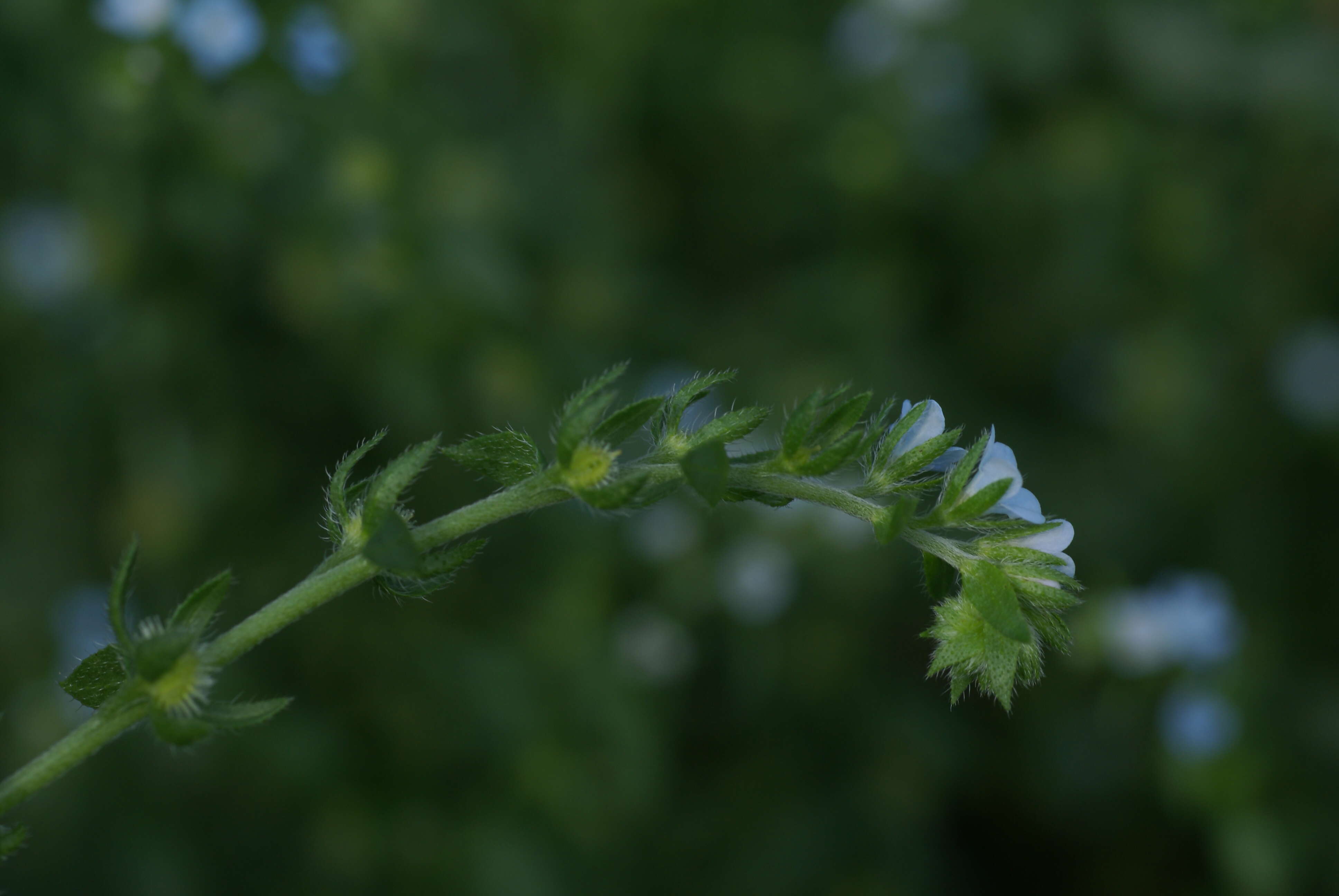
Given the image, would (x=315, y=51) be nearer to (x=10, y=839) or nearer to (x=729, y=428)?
(x=729, y=428)

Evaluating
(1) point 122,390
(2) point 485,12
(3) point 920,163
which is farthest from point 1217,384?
(1) point 122,390

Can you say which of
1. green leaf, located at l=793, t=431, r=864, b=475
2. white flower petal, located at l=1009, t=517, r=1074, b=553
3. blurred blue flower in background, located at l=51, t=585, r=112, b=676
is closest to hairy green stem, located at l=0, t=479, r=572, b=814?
green leaf, located at l=793, t=431, r=864, b=475

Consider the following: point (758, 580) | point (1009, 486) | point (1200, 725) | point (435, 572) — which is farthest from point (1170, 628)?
point (435, 572)

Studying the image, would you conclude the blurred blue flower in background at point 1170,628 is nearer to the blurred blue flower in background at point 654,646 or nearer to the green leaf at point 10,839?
the blurred blue flower in background at point 654,646

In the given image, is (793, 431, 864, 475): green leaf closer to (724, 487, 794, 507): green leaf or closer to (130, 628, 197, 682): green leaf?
(724, 487, 794, 507): green leaf

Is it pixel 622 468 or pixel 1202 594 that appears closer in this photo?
pixel 622 468

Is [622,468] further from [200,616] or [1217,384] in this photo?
[1217,384]
